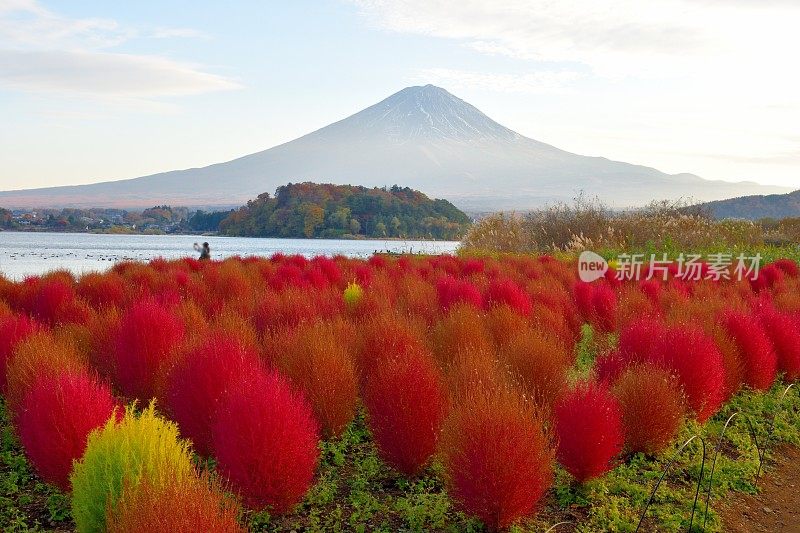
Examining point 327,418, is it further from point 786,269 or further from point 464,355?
point 786,269

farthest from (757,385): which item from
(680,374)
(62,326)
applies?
(62,326)

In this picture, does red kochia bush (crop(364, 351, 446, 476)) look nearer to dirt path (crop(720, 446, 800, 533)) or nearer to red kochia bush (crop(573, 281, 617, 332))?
dirt path (crop(720, 446, 800, 533))

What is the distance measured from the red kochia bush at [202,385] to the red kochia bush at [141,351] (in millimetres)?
1085

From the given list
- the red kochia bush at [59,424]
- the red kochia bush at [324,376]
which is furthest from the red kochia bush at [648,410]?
the red kochia bush at [59,424]

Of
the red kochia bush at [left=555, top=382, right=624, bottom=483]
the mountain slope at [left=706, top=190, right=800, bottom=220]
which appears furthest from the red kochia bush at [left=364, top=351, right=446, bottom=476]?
the mountain slope at [left=706, top=190, right=800, bottom=220]

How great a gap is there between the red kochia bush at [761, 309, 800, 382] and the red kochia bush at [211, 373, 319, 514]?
6874 millimetres

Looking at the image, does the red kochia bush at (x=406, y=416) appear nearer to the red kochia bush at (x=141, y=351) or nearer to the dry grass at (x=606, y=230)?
the red kochia bush at (x=141, y=351)

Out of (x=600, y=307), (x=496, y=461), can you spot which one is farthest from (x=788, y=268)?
(x=496, y=461)

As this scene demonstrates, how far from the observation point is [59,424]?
477 cm

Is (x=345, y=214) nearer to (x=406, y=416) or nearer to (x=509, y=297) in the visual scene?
(x=509, y=297)

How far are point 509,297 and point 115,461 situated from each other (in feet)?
22.2

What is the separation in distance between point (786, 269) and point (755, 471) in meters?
11.9

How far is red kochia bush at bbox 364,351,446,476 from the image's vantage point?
5254mm

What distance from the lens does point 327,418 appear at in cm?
591
